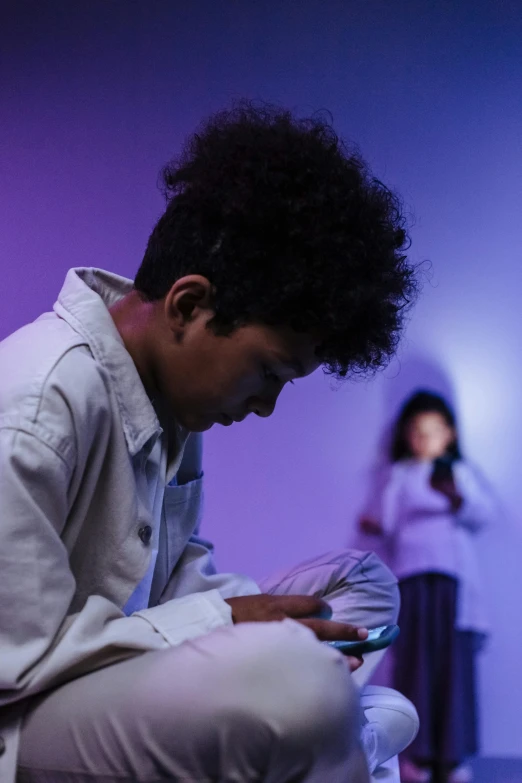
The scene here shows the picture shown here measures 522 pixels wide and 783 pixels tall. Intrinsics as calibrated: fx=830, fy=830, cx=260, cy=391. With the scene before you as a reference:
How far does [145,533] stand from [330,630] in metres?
0.21

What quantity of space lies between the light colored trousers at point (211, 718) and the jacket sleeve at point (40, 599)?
2cm

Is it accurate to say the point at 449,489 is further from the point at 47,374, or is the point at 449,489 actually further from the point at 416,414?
the point at 47,374

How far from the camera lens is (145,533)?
2.75ft

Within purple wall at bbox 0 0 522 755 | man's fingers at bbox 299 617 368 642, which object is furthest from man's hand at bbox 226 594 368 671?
purple wall at bbox 0 0 522 755

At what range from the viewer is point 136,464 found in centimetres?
86

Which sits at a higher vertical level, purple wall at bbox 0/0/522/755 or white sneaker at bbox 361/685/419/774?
purple wall at bbox 0/0/522/755

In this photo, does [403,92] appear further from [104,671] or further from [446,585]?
[104,671]

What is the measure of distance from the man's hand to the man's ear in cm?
29

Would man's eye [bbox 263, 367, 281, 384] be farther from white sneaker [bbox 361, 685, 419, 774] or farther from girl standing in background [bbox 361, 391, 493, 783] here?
girl standing in background [bbox 361, 391, 493, 783]

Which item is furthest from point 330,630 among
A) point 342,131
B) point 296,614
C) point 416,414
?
point 342,131

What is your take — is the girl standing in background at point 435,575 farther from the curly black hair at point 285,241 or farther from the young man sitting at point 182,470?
the curly black hair at point 285,241

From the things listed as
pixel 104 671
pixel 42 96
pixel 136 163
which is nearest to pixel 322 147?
pixel 104 671

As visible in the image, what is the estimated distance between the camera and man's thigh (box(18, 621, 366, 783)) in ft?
1.98

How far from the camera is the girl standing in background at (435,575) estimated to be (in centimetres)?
182
